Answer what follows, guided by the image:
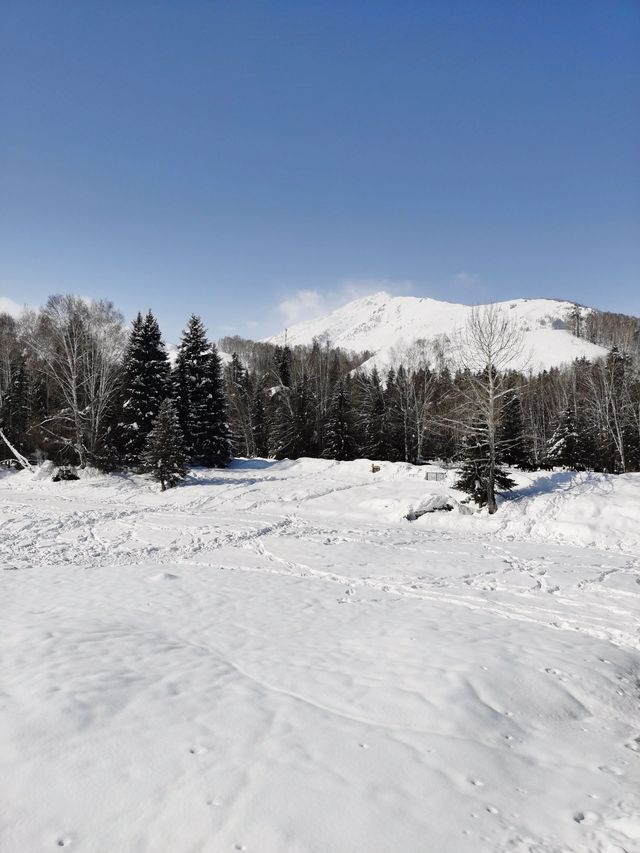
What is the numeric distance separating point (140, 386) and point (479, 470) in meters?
23.9

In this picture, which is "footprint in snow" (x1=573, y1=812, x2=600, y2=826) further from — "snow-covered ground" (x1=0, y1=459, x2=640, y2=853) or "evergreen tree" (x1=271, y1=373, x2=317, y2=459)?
"evergreen tree" (x1=271, y1=373, x2=317, y2=459)

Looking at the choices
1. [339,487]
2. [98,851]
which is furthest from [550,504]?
[98,851]

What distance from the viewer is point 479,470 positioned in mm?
19609

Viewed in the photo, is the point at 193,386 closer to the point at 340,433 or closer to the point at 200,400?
the point at 200,400

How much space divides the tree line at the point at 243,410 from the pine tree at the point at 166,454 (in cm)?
15

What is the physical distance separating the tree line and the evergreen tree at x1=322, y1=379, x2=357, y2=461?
96 mm

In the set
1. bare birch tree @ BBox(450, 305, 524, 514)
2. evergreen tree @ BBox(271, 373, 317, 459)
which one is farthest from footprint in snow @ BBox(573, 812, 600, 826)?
evergreen tree @ BBox(271, 373, 317, 459)

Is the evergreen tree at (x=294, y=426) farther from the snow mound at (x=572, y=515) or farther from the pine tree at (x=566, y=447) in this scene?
the snow mound at (x=572, y=515)

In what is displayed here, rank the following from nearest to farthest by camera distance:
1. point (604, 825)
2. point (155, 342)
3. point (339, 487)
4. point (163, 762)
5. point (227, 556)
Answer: point (604, 825) → point (163, 762) → point (227, 556) → point (339, 487) → point (155, 342)

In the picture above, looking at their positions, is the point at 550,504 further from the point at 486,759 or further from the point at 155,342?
the point at 155,342

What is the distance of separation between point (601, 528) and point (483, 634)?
1077 cm

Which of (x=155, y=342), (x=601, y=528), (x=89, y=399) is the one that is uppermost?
(x=155, y=342)

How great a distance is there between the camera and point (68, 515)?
62.8ft

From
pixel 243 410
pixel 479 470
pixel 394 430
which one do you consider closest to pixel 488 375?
pixel 479 470
